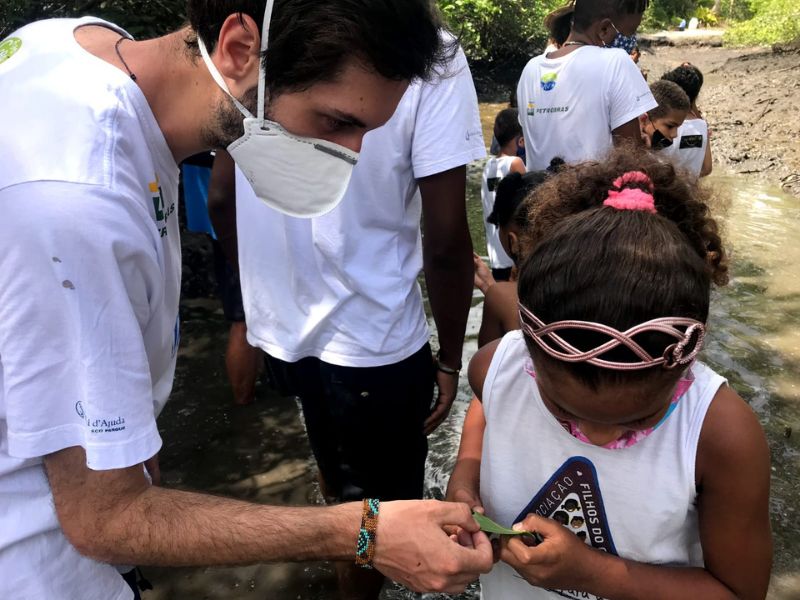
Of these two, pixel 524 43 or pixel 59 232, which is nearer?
pixel 59 232

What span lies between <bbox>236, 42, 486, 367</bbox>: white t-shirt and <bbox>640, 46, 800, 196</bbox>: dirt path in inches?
308

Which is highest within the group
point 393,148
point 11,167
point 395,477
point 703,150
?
point 11,167

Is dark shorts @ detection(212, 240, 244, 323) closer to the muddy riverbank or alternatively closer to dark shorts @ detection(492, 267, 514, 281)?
the muddy riverbank

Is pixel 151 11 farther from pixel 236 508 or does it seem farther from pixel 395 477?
pixel 236 508

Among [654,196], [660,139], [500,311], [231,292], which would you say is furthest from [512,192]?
[660,139]

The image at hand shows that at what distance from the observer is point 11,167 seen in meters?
1.08

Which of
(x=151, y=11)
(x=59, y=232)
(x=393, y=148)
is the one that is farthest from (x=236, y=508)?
(x=151, y=11)

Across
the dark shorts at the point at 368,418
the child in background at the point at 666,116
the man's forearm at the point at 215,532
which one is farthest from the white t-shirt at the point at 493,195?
the man's forearm at the point at 215,532

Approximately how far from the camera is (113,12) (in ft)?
14.6

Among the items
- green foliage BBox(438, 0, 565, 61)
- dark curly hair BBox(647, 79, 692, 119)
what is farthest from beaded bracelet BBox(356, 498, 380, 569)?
green foliage BBox(438, 0, 565, 61)

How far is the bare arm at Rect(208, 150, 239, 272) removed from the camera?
2.45 metres

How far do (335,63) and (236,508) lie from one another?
35.6 inches

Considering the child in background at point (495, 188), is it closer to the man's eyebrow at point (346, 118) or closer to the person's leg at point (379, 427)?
the person's leg at point (379, 427)

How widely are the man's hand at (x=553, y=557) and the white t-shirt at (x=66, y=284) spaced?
0.76m
